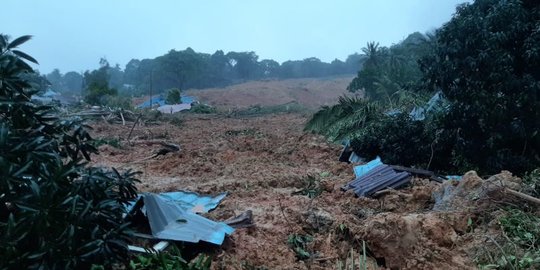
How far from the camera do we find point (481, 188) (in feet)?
16.7

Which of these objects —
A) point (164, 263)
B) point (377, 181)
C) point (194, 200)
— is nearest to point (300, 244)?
point (164, 263)

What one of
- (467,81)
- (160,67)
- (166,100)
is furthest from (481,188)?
(160,67)

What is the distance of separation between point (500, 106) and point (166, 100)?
28.4 m

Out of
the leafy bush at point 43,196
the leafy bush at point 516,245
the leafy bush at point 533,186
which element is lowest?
the leafy bush at point 516,245

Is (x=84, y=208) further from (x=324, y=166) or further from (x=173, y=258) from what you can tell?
(x=324, y=166)

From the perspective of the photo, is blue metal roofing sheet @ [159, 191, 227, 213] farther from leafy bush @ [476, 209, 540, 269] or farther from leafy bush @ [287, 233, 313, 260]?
leafy bush @ [476, 209, 540, 269]

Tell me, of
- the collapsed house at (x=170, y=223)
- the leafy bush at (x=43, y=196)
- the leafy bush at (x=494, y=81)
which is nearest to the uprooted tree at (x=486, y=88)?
the leafy bush at (x=494, y=81)

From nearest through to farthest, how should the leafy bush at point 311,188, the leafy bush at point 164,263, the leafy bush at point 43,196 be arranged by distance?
the leafy bush at point 43,196 < the leafy bush at point 164,263 < the leafy bush at point 311,188

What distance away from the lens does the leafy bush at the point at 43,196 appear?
9.27ft

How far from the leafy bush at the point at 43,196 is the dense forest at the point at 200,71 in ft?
136

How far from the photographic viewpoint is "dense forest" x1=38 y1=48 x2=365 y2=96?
5047 cm

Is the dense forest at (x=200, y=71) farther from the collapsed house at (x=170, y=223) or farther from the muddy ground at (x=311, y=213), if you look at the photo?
the collapsed house at (x=170, y=223)

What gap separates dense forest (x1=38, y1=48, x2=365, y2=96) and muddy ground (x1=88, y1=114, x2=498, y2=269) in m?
Answer: 36.4

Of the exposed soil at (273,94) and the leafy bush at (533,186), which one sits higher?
the leafy bush at (533,186)
